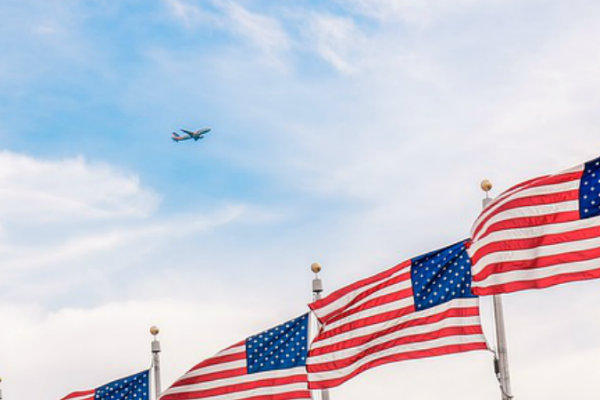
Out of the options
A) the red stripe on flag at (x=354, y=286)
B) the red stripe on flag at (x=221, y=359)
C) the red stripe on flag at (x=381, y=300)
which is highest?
the red stripe on flag at (x=354, y=286)

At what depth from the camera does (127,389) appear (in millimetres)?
34844

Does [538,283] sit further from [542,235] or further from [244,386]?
[244,386]

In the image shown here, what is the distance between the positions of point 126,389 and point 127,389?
3cm

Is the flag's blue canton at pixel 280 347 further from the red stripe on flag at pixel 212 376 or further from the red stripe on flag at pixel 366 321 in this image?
the red stripe on flag at pixel 366 321

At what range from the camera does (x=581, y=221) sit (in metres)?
21.6

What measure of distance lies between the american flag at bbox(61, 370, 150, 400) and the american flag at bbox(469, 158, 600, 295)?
14.9 metres

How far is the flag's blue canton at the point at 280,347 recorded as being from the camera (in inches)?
1127

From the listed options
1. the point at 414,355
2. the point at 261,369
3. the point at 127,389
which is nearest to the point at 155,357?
the point at 127,389

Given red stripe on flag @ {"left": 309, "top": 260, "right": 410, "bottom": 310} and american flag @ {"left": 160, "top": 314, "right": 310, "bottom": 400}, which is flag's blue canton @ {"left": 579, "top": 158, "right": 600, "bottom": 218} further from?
american flag @ {"left": 160, "top": 314, "right": 310, "bottom": 400}

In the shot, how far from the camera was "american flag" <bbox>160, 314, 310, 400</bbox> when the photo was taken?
28.6 m

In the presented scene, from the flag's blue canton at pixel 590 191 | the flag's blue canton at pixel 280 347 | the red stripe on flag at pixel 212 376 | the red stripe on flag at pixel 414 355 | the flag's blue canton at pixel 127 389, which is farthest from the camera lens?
the flag's blue canton at pixel 127 389

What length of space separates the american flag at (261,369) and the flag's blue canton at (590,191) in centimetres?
912

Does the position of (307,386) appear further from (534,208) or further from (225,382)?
(534,208)

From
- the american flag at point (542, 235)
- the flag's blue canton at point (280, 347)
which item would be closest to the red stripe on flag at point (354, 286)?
the flag's blue canton at point (280, 347)
